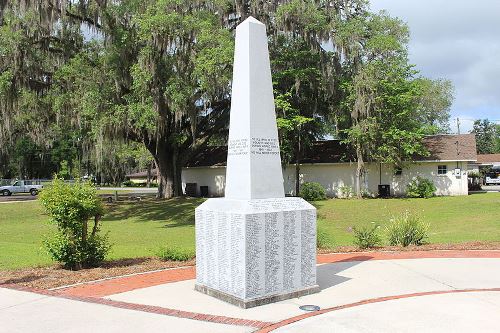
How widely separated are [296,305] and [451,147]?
3157cm

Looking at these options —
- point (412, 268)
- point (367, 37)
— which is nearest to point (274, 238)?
point (412, 268)

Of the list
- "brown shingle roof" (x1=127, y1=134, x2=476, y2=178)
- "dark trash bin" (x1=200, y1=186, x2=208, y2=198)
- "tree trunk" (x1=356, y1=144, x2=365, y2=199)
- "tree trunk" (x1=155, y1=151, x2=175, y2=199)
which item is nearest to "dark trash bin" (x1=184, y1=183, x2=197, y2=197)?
"dark trash bin" (x1=200, y1=186, x2=208, y2=198)

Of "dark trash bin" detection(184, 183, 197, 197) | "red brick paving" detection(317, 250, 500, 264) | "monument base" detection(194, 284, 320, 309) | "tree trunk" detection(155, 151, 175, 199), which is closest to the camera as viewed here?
"monument base" detection(194, 284, 320, 309)

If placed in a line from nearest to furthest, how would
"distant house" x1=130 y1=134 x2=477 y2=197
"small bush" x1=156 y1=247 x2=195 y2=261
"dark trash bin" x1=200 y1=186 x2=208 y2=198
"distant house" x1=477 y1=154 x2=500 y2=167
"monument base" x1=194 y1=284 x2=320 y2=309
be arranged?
"monument base" x1=194 y1=284 x2=320 y2=309
"small bush" x1=156 y1=247 x2=195 y2=261
"distant house" x1=130 y1=134 x2=477 y2=197
"dark trash bin" x1=200 y1=186 x2=208 y2=198
"distant house" x1=477 y1=154 x2=500 y2=167

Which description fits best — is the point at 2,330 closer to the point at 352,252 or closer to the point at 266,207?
the point at 266,207

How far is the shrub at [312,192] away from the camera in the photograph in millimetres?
32625

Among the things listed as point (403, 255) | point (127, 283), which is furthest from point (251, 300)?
Answer: point (403, 255)

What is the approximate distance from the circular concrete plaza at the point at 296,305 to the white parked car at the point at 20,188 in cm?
4579

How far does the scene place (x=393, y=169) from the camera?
33750 mm

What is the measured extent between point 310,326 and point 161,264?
5.49 meters

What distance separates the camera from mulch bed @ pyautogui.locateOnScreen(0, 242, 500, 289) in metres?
8.60

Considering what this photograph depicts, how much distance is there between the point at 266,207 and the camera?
712cm

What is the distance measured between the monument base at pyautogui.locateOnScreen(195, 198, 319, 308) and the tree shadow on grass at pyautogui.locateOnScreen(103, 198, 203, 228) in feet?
52.0

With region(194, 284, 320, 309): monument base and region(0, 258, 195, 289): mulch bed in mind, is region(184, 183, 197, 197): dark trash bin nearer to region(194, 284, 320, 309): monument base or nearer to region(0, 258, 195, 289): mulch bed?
region(0, 258, 195, 289): mulch bed
